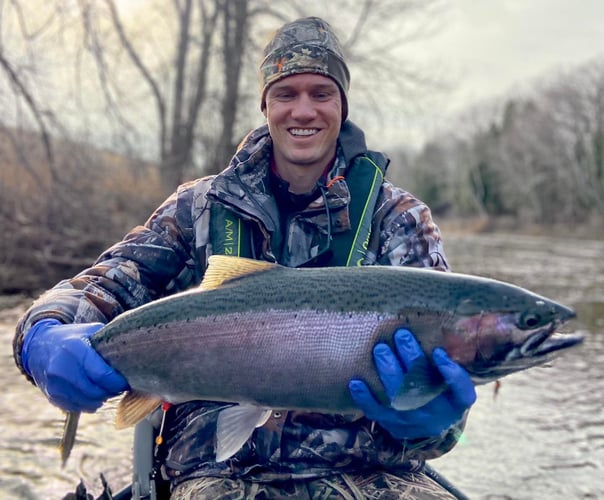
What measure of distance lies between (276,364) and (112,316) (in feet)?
3.48

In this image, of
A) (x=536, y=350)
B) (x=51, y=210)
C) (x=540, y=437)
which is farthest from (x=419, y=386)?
(x=51, y=210)

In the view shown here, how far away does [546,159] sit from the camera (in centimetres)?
5900

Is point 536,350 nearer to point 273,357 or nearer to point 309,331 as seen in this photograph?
point 309,331

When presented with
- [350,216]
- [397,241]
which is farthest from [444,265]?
[350,216]

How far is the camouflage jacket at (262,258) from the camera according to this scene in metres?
2.91

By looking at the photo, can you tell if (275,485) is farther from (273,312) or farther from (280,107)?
(280,107)

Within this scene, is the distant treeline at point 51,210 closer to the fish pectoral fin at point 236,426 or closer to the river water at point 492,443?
the river water at point 492,443

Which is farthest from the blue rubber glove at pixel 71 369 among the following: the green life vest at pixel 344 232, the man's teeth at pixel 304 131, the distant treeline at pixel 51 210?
the distant treeline at pixel 51 210

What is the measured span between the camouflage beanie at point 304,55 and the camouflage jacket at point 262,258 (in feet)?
0.98

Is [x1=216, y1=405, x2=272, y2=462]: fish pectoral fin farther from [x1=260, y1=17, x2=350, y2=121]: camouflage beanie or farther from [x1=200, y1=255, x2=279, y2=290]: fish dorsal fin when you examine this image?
[x1=260, y1=17, x2=350, y2=121]: camouflage beanie

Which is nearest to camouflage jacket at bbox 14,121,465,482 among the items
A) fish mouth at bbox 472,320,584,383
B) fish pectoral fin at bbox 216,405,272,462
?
fish pectoral fin at bbox 216,405,272,462

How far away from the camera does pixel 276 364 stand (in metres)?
2.41

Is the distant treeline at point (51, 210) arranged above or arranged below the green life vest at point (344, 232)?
below

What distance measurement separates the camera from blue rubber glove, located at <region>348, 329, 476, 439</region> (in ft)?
7.55
